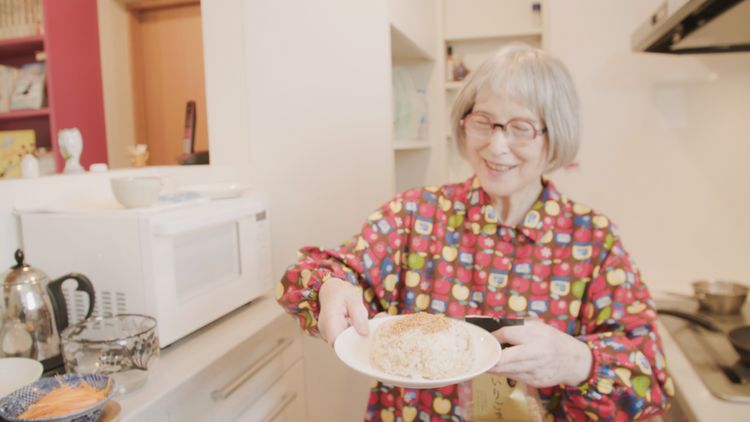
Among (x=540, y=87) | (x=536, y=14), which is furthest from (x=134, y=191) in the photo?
(x=536, y=14)

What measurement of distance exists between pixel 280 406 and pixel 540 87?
1.06 metres

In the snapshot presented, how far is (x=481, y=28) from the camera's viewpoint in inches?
99.3

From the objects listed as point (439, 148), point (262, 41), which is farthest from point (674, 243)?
point (262, 41)

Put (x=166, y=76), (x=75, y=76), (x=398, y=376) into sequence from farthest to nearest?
(x=166, y=76)
(x=75, y=76)
(x=398, y=376)

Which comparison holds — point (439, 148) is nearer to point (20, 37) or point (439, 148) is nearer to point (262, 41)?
point (262, 41)

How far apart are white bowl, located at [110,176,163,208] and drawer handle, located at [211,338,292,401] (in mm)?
434

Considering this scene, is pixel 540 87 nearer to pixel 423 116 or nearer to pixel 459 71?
pixel 423 116

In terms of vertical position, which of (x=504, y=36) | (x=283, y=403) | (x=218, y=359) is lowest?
(x=283, y=403)

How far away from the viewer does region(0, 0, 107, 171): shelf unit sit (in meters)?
1.52

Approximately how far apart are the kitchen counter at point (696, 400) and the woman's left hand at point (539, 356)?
0.40 m

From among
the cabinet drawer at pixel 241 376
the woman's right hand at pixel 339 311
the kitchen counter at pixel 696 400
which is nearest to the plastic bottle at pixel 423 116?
the cabinet drawer at pixel 241 376

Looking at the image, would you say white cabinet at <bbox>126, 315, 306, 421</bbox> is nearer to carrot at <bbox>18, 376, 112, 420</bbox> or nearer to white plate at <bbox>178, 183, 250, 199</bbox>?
carrot at <bbox>18, 376, 112, 420</bbox>

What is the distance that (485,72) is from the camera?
107cm

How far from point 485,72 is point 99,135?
1.14 m
